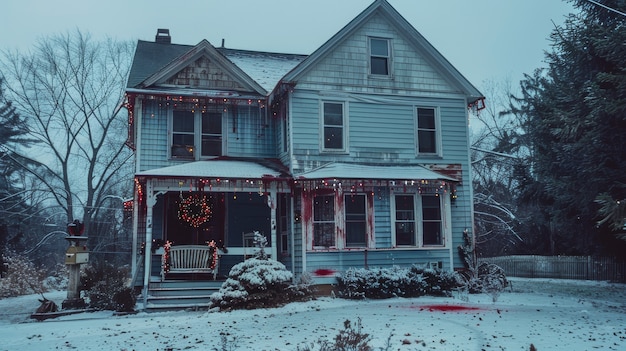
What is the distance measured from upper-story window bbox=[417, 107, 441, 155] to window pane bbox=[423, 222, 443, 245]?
7.69ft

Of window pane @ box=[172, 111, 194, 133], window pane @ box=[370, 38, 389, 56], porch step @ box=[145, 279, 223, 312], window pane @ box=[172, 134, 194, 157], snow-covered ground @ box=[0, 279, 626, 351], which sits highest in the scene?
window pane @ box=[370, 38, 389, 56]

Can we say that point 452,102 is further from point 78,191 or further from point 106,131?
point 78,191

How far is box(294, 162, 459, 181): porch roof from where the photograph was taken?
14859 mm

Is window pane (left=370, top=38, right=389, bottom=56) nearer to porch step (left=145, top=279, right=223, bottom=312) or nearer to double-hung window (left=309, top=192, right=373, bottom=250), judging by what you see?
double-hung window (left=309, top=192, right=373, bottom=250)

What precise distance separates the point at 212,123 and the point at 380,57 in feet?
19.2

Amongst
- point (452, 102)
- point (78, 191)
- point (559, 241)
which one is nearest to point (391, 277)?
point (452, 102)

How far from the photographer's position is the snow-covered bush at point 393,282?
14.2 metres

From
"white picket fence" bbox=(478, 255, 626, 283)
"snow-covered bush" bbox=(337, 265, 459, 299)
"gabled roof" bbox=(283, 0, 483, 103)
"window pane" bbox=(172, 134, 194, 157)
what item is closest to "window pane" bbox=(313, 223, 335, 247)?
"snow-covered bush" bbox=(337, 265, 459, 299)

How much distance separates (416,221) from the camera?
16203 mm

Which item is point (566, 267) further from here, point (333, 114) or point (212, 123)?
point (212, 123)

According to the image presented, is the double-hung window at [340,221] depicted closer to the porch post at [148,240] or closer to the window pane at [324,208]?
the window pane at [324,208]

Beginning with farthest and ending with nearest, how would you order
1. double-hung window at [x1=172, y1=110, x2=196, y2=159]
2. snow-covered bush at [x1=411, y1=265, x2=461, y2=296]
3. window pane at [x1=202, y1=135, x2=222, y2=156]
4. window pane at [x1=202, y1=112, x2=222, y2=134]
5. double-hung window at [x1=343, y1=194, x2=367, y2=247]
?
1. window pane at [x1=202, y1=112, x2=222, y2=134]
2. window pane at [x1=202, y1=135, x2=222, y2=156]
3. double-hung window at [x1=172, y1=110, x2=196, y2=159]
4. double-hung window at [x1=343, y1=194, x2=367, y2=247]
5. snow-covered bush at [x1=411, y1=265, x2=461, y2=296]

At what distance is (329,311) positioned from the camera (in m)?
12.0

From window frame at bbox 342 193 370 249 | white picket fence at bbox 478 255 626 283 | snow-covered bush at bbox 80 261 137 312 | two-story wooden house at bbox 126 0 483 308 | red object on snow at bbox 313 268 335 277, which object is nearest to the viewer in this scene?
snow-covered bush at bbox 80 261 137 312
